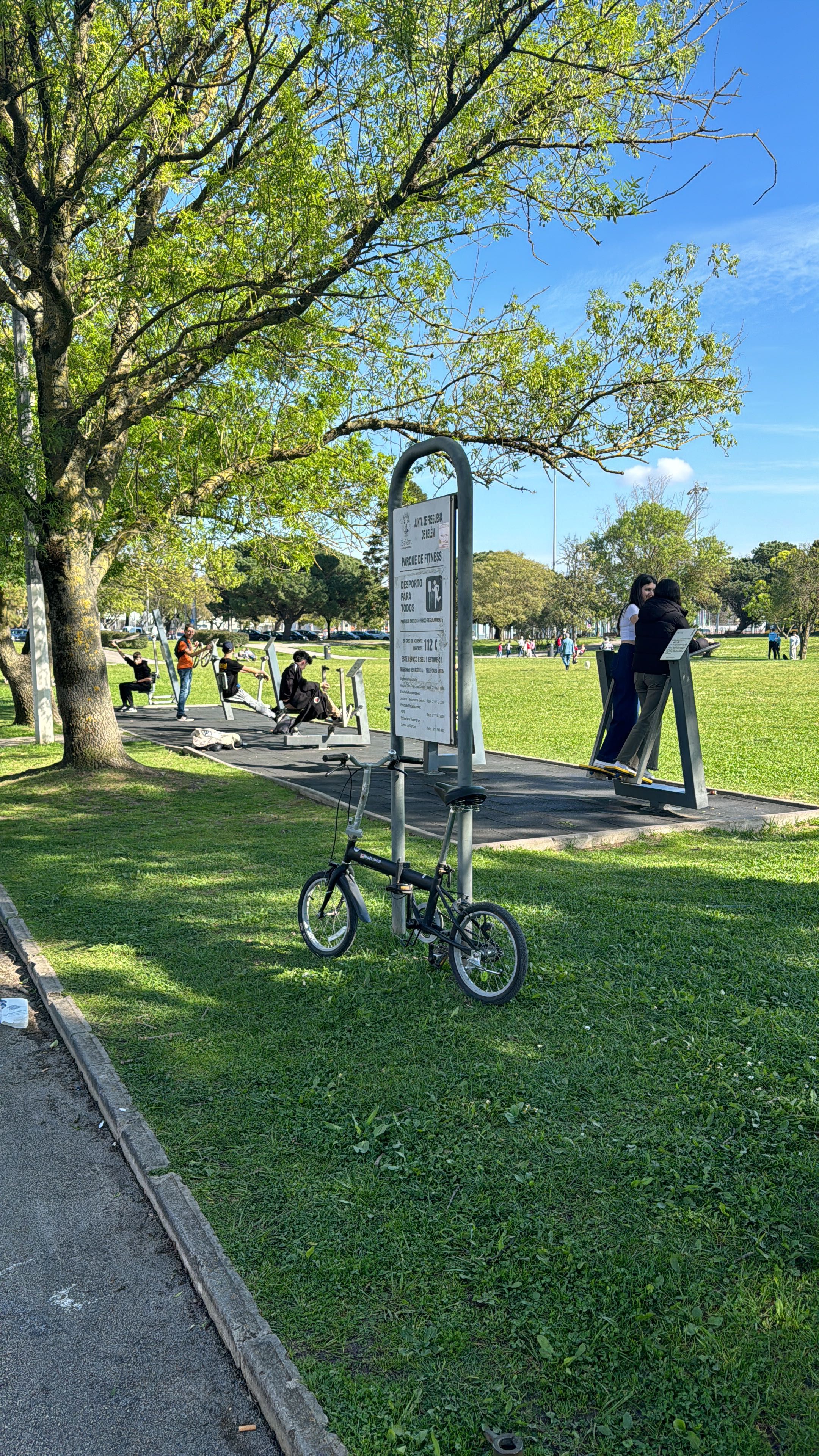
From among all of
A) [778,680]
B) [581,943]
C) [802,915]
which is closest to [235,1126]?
[581,943]

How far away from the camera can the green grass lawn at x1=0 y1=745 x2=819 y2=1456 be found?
2449 millimetres

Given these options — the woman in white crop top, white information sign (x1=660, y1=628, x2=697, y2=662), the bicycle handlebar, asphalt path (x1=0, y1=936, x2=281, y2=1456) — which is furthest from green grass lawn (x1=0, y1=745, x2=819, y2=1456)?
the woman in white crop top

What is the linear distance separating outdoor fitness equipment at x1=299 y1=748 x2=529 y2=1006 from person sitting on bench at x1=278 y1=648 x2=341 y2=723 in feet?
32.7

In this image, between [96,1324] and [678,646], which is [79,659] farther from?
[96,1324]

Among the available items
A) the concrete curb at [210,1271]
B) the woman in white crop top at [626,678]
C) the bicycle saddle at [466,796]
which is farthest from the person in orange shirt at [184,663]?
the concrete curb at [210,1271]

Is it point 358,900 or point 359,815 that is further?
point 359,815

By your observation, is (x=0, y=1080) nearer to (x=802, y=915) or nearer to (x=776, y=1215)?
(x=776, y=1215)

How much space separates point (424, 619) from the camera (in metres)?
5.41

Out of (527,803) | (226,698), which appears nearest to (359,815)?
(527,803)

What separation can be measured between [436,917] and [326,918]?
2.23 ft

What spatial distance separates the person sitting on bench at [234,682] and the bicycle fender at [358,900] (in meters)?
12.5

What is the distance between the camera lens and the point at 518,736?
16828 mm

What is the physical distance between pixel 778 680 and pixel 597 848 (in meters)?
23.7

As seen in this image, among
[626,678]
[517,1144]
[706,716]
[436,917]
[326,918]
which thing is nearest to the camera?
[517,1144]
